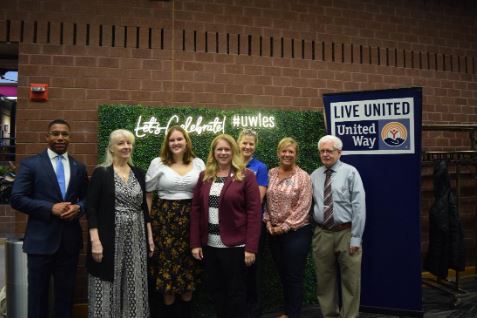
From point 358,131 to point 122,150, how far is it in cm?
196

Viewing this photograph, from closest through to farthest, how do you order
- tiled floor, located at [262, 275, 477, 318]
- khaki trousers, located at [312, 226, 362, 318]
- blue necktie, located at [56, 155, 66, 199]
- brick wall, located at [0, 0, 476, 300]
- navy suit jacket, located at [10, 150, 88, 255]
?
1. navy suit jacket, located at [10, 150, 88, 255]
2. blue necktie, located at [56, 155, 66, 199]
3. khaki trousers, located at [312, 226, 362, 318]
4. tiled floor, located at [262, 275, 477, 318]
5. brick wall, located at [0, 0, 476, 300]

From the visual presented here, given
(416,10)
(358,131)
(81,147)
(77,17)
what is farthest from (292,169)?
(416,10)

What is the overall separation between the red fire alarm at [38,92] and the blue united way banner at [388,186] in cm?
276

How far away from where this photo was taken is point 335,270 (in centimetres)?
340

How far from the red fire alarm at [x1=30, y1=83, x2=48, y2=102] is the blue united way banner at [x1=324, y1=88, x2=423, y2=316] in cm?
276

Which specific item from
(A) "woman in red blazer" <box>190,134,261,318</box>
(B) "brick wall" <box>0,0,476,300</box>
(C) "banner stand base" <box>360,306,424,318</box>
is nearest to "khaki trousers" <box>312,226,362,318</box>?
(C) "banner stand base" <box>360,306,424,318</box>

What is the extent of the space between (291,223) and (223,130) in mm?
1253

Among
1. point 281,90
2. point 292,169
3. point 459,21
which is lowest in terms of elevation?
point 292,169

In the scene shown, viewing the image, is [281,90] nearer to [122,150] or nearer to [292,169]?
[292,169]

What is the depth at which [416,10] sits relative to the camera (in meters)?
4.96

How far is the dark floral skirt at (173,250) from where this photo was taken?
3043 mm

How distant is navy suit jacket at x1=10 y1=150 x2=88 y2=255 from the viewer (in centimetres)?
286

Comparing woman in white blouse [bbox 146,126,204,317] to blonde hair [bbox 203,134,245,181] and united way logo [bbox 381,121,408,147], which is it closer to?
blonde hair [bbox 203,134,245,181]

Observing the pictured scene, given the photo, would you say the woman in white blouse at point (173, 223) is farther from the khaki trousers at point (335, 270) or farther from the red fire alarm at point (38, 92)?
the red fire alarm at point (38, 92)
